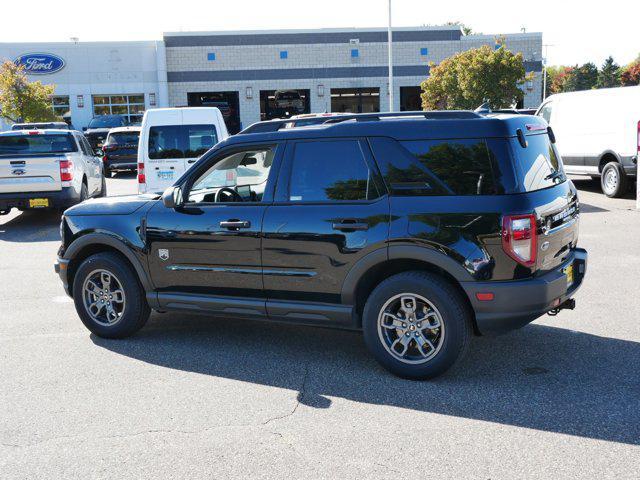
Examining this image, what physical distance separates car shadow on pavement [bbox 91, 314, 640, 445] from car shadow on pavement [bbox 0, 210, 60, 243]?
6887 mm

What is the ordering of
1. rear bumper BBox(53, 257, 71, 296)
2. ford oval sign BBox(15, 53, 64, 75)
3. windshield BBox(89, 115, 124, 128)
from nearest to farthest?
rear bumper BBox(53, 257, 71, 296) → windshield BBox(89, 115, 124, 128) → ford oval sign BBox(15, 53, 64, 75)

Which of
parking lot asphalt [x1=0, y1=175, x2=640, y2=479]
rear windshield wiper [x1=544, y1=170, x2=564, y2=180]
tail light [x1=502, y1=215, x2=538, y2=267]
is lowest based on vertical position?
parking lot asphalt [x1=0, y1=175, x2=640, y2=479]

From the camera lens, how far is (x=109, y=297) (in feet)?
20.0

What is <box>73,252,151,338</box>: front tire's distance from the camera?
5965 millimetres

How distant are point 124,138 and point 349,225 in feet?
67.2

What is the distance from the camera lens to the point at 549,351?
5422 mm

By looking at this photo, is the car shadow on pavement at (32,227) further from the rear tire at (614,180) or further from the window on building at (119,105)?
the window on building at (119,105)

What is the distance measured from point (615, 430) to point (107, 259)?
4.25m

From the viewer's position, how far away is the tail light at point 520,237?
4.47 meters

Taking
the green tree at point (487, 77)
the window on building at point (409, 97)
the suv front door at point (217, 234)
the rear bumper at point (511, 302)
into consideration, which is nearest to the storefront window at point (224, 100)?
the window on building at point (409, 97)

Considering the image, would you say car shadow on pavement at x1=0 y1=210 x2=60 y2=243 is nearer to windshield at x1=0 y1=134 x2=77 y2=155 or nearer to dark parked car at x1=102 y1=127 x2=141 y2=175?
windshield at x1=0 y1=134 x2=77 y2=155

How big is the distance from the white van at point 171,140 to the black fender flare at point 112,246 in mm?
6182

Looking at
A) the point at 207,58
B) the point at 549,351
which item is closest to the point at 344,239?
the point at 549,351

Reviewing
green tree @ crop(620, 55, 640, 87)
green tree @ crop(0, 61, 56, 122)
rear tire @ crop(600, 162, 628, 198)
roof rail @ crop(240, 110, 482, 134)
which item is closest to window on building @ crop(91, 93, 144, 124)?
green tree @ crop(0, 61, 56, 122)
